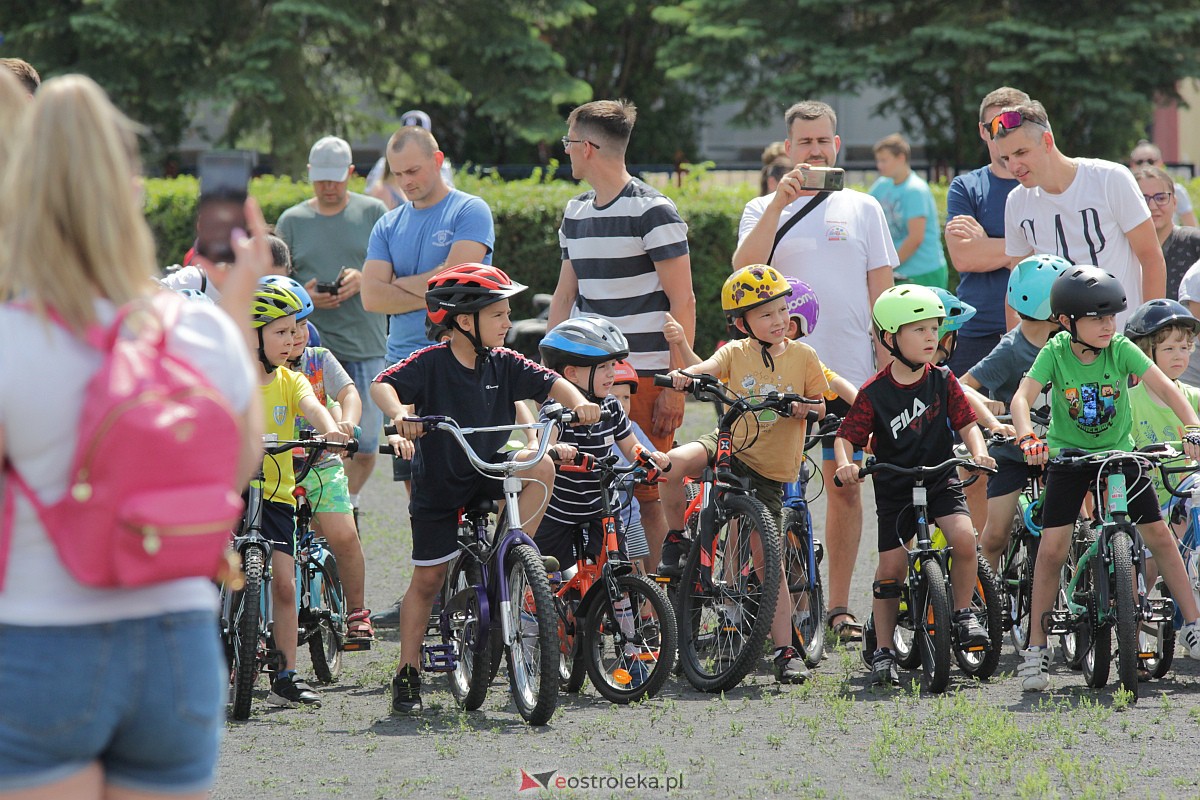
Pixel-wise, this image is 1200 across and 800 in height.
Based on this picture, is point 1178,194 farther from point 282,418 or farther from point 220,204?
point 220,204

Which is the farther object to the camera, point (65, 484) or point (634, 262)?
point (634, 262)

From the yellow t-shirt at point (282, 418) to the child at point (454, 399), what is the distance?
0.58m

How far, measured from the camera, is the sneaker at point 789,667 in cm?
672

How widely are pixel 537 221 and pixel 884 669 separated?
434 inches

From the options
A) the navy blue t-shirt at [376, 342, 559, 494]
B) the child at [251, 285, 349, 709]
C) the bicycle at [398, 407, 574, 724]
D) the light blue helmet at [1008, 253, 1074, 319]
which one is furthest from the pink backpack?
the light blue helmet at [1008, 253, 1074, 319]

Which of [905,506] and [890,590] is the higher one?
[905,506]

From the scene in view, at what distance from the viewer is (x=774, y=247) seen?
7875 millimetres

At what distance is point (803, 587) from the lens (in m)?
7.14

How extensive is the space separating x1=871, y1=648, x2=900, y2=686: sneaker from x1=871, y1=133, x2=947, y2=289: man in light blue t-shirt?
6508mm

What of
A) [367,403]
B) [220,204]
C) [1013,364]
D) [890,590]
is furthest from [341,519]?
[220,204]

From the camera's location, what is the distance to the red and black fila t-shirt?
6719 mm

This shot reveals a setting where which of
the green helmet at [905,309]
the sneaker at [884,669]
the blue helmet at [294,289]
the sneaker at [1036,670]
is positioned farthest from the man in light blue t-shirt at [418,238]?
the sneaker at [1036,670]

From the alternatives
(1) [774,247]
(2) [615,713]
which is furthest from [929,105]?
(2) [615,713]

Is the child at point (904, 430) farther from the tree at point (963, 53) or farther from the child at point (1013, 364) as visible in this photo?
the tree at point (963, 53)
